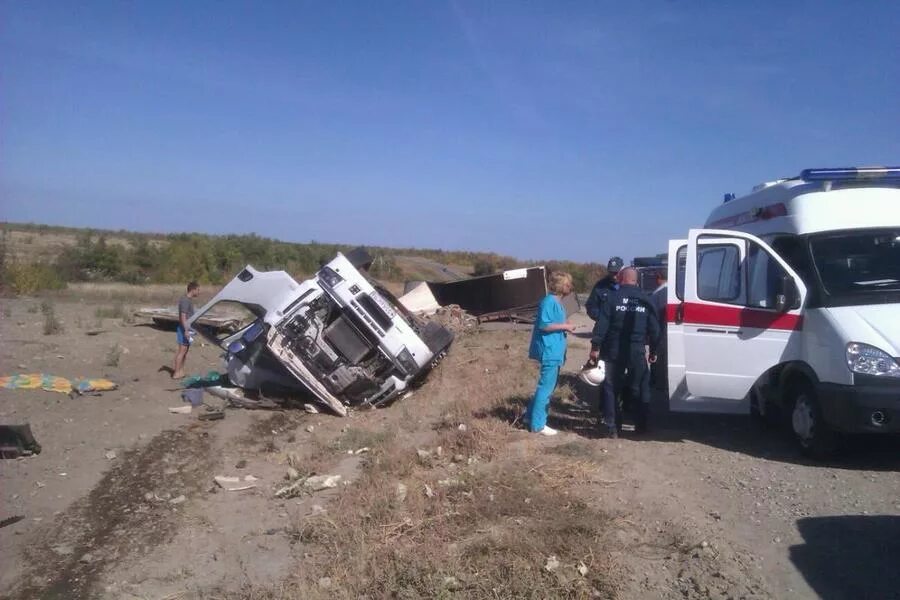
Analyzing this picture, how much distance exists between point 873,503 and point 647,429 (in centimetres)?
277

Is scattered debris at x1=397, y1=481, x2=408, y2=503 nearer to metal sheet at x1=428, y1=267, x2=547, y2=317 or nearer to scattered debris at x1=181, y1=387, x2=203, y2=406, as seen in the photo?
scattered debris at x1=181, y1=387, x2=203, y2=406

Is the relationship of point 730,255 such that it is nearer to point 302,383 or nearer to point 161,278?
point 302,383

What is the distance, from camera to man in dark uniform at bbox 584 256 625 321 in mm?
8270

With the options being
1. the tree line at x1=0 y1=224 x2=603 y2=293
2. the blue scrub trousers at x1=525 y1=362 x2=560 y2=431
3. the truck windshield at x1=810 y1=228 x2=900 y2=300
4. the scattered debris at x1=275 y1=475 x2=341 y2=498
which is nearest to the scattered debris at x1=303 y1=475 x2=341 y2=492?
the scattered debris at x1=275 y1=475 x2=341 y2=498

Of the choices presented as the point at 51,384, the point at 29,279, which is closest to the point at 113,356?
the point at 51,384

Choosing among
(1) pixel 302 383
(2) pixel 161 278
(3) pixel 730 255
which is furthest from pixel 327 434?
(2) pixel 161 278

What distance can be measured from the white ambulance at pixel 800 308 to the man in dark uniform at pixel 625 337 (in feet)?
0.85

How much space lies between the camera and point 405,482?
6902 mm

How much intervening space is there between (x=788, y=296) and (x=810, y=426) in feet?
3.94

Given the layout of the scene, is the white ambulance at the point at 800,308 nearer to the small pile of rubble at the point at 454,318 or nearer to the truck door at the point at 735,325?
the truck door at the point at 735,325

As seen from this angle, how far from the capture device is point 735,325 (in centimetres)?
748

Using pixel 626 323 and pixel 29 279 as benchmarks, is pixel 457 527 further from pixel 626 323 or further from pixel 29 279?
pixel 29 279

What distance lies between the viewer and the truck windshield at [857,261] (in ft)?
23.0

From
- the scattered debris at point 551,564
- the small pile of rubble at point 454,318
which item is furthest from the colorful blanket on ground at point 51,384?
the scattered debris at point 551,564
